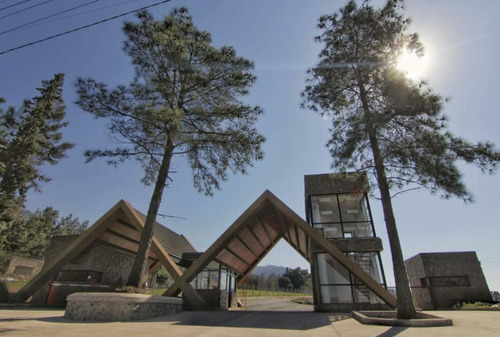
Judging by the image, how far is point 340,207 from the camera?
13.5 meters

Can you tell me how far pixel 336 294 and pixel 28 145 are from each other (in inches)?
971

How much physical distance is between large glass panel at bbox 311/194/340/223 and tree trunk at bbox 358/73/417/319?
4.83 m

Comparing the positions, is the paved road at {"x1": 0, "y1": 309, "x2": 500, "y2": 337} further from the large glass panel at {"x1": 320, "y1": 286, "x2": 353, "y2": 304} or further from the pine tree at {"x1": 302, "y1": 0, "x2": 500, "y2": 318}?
the large glass panel at {"x1": 320, "y1": 286, "x2": 353, "y2": 304}

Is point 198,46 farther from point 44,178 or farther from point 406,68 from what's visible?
point 44,178

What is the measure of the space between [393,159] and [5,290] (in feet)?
58.1

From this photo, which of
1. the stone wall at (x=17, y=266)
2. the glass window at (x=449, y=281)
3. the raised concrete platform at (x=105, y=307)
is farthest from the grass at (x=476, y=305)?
the stone wall at (x=17, y=266)

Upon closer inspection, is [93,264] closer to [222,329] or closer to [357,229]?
[222,329]

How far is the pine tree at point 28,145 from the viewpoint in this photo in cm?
2019

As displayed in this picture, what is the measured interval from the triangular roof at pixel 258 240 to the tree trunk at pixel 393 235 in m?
2.31

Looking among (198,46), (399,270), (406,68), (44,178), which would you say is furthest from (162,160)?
(44,178)

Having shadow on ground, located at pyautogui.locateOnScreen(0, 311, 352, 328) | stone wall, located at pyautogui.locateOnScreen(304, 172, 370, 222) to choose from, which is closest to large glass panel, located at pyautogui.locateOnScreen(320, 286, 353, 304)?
shadow on ground, located at pyautogui.locateOnScreen(0, 311, 352, 328)

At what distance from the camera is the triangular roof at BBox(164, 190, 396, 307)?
10.00 metres

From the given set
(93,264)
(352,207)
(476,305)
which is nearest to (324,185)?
(352,207)

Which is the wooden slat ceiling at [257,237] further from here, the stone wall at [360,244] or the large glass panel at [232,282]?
Answer: the stone wall at [360,244]
